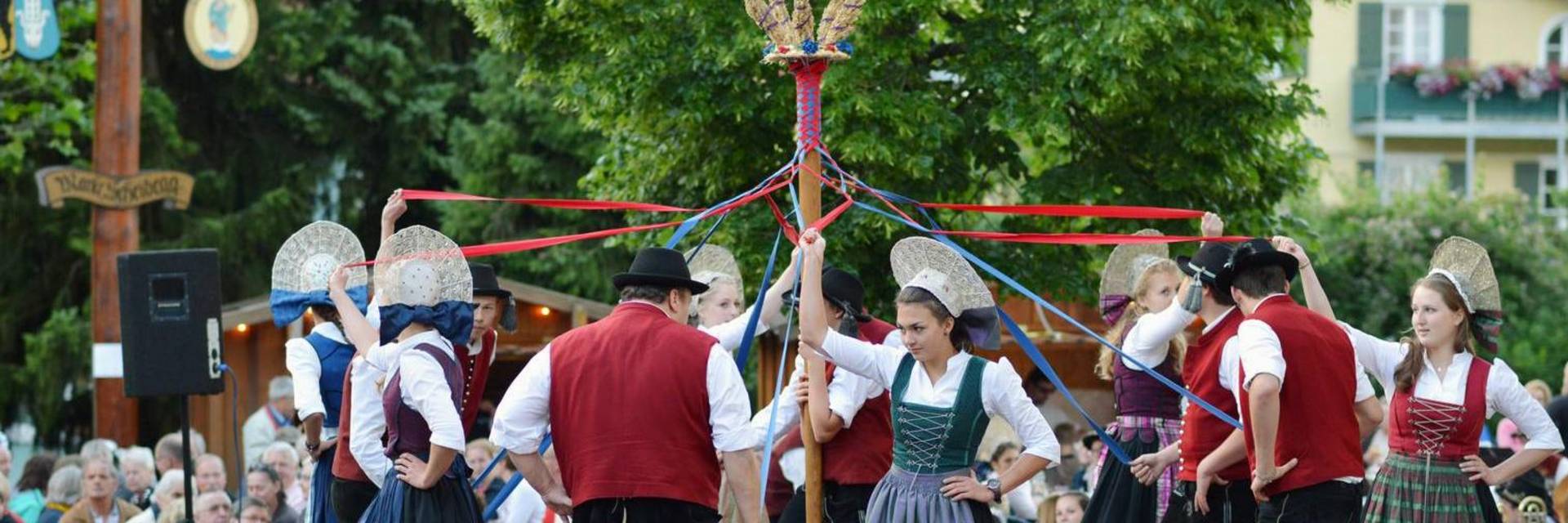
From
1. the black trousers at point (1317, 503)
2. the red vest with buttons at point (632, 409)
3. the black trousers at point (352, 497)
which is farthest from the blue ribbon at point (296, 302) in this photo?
the black trousers at point (1317, 503)

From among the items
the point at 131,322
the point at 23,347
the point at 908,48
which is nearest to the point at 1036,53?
the point at 908,48

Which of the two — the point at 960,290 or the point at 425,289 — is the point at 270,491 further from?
the point at 960,290

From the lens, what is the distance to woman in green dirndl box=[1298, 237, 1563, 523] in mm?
7102

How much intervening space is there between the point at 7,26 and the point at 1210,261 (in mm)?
10738

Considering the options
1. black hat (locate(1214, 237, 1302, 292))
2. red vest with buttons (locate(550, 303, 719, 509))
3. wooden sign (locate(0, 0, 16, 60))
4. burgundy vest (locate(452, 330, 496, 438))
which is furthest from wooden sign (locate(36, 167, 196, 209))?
black hat (locate(1214, 237, 1302, 292))

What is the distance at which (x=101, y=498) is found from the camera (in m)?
10.9

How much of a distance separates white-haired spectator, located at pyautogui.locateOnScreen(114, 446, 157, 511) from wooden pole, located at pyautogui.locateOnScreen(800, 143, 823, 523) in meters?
6.11

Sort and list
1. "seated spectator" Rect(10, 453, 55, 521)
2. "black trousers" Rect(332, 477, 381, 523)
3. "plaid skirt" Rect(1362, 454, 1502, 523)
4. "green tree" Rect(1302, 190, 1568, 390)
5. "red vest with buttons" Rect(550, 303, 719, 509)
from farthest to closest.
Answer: "green tree" Rect(1302, 190, 1568, 390)
"seated spectator" Rect(10, 453, 55, 521)
"black trousers" Rect(332, 477, 381, 523)
"plaid skirt" Rect(1362, 454, 1502, 523)
"red vest with buttons" Rect(550, 303, 719, 509)

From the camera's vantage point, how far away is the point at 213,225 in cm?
2031

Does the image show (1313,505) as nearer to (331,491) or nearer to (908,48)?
(331,491)

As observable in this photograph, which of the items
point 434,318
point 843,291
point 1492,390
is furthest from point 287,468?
point 1492,390

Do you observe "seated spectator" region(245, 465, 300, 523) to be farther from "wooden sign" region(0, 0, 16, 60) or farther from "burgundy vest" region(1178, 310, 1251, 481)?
"wooden sign" region(0, 0, 16, 60)

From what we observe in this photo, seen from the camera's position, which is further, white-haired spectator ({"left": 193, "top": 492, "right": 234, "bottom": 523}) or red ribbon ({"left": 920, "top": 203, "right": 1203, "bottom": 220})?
white-haired spectator ({"left": 193, "top": 492, "right": 234, "bottom": 523})

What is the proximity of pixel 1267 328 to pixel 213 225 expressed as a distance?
15539 millimetres
